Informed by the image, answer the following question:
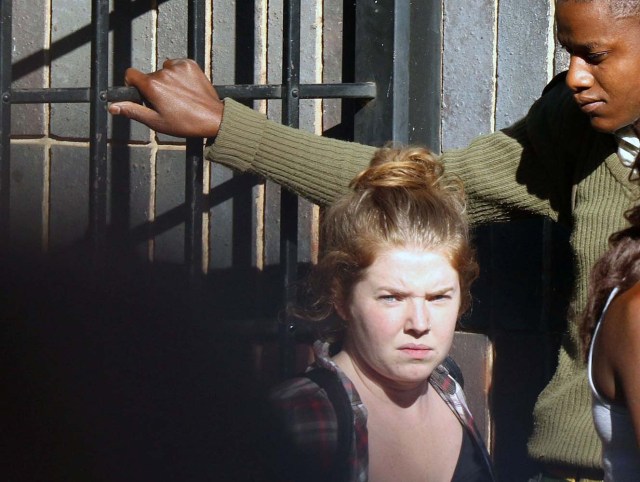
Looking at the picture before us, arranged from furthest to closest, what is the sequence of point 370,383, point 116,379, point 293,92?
point 116,379
point 293,92
point 370,383

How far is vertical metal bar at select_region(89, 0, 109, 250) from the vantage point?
7.76 ft

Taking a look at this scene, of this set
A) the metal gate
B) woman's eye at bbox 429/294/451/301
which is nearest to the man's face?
woman's eye at bbox 429/294/451/301

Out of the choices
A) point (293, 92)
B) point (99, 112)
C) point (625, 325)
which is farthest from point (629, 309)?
point (99, 112)

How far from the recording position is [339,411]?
1.96 m

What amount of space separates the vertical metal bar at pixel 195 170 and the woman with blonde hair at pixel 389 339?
396 millimetres

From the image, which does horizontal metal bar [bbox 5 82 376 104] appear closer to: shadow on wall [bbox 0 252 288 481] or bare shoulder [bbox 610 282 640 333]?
shadow on wall [bbox 0 252 288 481]

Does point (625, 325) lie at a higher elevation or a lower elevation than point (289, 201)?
lower

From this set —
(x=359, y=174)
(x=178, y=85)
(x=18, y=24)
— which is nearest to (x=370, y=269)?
(x=359, y=174)

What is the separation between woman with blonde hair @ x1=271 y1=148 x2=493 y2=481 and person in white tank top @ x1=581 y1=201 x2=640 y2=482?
37 centimetres

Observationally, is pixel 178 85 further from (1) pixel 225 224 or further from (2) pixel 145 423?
(2) pixel 145 423

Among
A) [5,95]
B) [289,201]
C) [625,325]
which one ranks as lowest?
[625,325]

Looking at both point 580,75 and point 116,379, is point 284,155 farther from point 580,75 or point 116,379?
point 116,379

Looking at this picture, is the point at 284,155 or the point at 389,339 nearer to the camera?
the point at 389,339

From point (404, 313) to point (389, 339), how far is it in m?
0.06
